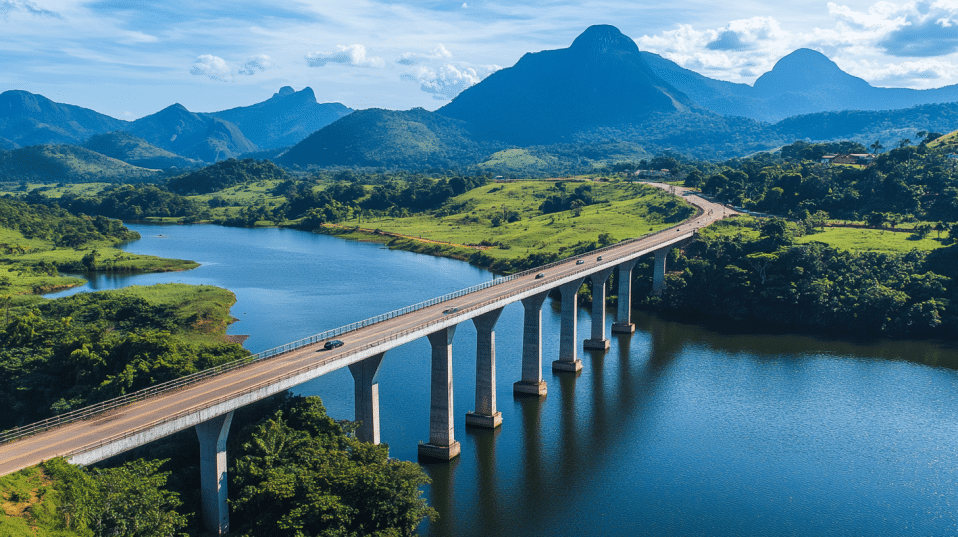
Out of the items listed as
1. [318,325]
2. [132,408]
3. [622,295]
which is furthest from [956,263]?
[132,408]

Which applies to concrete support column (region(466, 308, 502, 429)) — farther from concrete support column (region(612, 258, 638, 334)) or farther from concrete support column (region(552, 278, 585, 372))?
concrete support column (region(612, 258, 638, 334))

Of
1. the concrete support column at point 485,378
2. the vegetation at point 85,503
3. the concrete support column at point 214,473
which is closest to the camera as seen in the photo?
the vegetation at point 85,503

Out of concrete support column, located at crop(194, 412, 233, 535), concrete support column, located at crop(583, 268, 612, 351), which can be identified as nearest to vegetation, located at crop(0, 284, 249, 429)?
→ concrete support column, located at crop(194, 412, 233, 535)

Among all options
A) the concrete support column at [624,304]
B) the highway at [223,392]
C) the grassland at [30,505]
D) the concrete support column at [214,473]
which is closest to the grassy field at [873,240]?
the concrete support column at [624,304]

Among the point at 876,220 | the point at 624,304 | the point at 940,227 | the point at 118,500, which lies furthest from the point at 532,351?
the point at 876,220

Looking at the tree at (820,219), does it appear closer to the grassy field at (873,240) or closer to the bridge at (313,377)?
the grassy field at (873,240)

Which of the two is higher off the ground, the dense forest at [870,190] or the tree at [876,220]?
the dense forest at [870,190]
